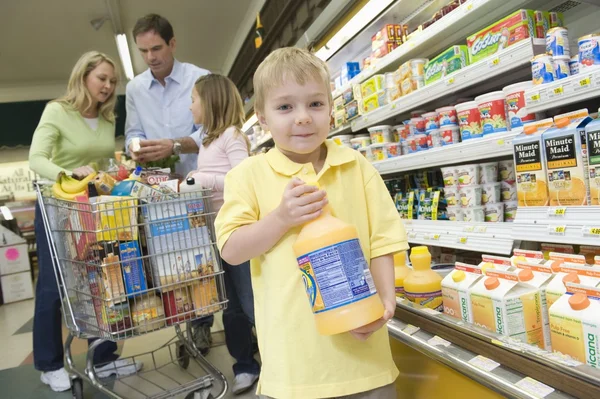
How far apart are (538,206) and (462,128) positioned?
22.7 inches

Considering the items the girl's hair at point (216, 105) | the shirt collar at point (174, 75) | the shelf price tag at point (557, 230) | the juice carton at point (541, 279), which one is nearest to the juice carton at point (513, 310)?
the juice carton at point (541, 279)

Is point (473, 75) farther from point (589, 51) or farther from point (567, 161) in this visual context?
point (567, 161)

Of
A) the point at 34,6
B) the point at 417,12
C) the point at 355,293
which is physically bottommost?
the point at 355,293

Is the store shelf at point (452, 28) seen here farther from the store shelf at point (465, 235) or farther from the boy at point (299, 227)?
the boy at point (299, 227)

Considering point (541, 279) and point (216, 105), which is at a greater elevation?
point (216, 105)

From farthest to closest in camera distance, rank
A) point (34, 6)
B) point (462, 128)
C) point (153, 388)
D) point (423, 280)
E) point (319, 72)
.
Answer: point (34, 6)
point (153, 388)
point (462, 128)
point (423, 280)
point (319, 72)

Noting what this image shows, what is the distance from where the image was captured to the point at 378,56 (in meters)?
2.74

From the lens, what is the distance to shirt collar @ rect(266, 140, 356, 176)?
3.64 ft

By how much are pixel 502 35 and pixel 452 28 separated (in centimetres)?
58

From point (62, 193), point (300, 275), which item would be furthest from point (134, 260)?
point (300, 275)

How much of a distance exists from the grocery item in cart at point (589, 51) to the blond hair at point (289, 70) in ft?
3.08

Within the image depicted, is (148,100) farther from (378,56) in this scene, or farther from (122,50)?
(122,50)

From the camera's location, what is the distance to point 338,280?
924 millimetres

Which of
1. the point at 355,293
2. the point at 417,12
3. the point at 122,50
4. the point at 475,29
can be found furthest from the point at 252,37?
the point at 355,293
